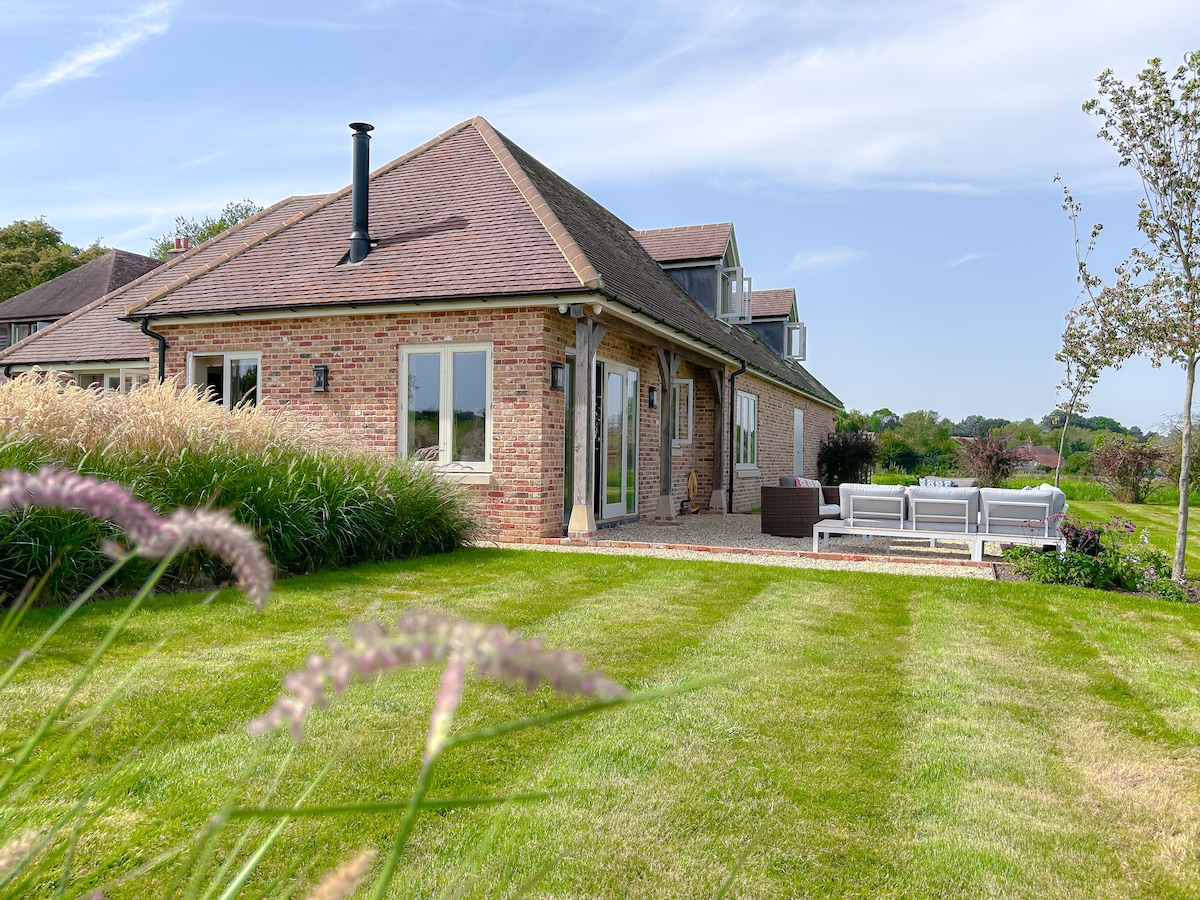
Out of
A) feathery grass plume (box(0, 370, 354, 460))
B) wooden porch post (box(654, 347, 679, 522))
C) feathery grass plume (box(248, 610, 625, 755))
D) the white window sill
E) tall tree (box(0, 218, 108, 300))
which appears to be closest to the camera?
feathery grass plume (box(248, 610, 625, 755))

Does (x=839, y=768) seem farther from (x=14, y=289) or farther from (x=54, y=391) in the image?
(x=14, y=289)

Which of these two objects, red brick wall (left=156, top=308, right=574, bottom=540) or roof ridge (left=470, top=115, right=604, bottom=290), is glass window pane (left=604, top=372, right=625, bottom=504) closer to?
red brick wall (left=156, top=308, right=574, bottom=540)

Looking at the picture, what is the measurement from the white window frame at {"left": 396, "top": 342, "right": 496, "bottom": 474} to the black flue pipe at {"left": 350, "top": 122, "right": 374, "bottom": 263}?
2138mm

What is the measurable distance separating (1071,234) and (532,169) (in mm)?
8409

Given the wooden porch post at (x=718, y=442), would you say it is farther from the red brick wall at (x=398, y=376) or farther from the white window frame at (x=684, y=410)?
the red brick wall at (x=398, y=376)

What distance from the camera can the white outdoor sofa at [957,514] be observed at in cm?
963

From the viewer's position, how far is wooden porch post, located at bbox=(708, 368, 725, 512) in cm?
1678

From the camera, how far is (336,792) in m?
2.92

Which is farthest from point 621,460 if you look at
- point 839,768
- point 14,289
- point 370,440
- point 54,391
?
point 14,289

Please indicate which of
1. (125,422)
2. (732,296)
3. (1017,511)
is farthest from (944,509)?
(732,296)

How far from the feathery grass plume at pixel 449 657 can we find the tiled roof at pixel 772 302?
25112mm

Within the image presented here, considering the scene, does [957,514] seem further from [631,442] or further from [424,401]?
[424,401]

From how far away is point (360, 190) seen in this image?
489 inches

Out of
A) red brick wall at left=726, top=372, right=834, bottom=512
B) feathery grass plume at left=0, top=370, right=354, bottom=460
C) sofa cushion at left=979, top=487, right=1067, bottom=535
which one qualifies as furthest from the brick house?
sofa cushion at left=979, top=487, right=1067, bottom=535
